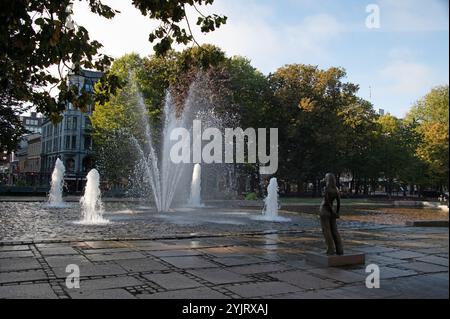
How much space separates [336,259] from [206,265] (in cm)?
243

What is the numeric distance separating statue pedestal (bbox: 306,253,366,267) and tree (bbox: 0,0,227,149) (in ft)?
15.1

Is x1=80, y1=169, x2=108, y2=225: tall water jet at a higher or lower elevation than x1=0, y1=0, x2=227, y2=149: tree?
lower

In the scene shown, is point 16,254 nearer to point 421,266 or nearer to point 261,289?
point 261,289

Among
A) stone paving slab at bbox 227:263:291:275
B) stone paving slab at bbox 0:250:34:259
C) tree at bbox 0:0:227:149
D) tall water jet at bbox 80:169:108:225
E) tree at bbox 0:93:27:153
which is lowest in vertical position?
stone paving slab at bbox 227:263:291:275

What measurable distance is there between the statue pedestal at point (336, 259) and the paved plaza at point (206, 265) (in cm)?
18

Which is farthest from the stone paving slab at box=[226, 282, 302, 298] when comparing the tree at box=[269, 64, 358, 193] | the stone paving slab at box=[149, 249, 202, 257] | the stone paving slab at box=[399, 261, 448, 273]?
the tree at box=[269, 64, 358, 193]

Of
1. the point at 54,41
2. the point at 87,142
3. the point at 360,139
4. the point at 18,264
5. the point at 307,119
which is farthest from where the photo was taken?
the point at 87,142

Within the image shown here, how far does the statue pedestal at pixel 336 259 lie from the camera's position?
319 inches

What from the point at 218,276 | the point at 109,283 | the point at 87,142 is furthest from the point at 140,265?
the point at 87,142

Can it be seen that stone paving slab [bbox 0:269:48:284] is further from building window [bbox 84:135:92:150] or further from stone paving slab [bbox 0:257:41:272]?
building window [bbox 84:135:92:150]

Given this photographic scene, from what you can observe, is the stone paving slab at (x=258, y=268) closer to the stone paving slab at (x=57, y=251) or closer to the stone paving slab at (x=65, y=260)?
the stone paving slab at (x=65, y=260)

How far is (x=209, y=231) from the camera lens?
1345 cm

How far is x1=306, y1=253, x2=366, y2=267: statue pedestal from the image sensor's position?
8.09 meters

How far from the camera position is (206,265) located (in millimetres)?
8023
